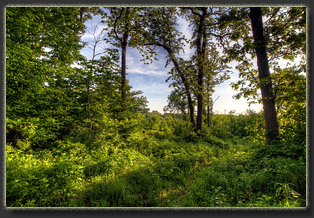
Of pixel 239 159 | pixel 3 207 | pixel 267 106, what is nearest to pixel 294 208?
pixel 239 159

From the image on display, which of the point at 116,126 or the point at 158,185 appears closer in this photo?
the point at 158,185

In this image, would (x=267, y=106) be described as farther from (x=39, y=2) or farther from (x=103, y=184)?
(x=39, y=2)

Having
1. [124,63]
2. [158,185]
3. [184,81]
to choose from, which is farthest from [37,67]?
[184,81]

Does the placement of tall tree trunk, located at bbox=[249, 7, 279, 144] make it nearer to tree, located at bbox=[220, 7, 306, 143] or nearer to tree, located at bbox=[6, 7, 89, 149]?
tree, located at bbox=[220, 7, 306, 143]

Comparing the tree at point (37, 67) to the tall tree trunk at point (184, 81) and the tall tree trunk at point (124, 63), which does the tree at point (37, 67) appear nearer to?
the tall tree trunk at point (124, 63)

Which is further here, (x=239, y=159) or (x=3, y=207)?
(x=239, y=159)

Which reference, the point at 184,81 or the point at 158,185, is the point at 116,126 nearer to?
the point at 158,185

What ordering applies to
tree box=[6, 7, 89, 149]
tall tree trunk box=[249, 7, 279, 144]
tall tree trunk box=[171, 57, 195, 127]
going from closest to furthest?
1. tree box=[6, 7, 89, 149]
2. tall tree trunk box=[249, 7, 279, 144]
3. tall tree trunk box=[171, 57, 195, 127]

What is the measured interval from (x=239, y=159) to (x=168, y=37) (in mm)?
9024

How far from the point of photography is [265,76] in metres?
3.30

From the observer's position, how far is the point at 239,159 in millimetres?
3299

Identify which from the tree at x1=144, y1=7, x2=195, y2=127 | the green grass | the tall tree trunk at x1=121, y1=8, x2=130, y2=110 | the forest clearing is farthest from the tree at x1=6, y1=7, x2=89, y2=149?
the tree at x1=144, y1=7, x2=195, y2=127

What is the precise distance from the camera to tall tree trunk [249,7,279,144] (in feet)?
10.4

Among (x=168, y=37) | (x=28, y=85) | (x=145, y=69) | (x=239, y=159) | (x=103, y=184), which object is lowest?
(x=103, y=184)
